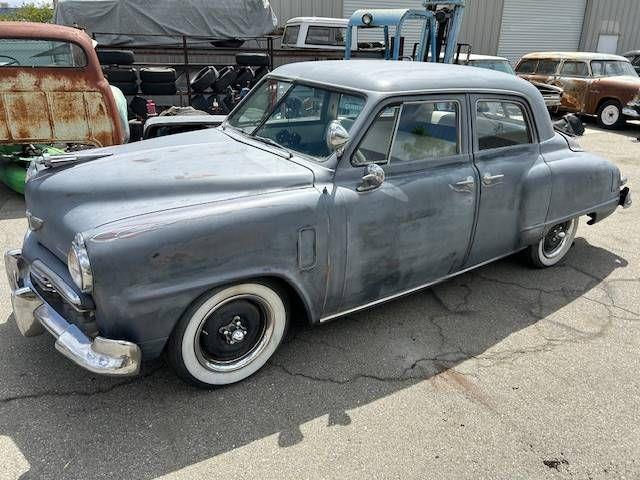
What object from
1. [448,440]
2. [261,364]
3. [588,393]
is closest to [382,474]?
[448,440]

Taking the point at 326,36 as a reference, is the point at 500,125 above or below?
below

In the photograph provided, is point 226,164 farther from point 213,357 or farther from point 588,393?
point 588,393

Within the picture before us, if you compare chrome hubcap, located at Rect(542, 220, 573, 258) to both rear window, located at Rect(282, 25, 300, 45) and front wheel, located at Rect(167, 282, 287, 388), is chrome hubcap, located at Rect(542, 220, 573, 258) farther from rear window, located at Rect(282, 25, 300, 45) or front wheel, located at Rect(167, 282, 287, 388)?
rear window, located at Rect(282, 25, 300, 45)

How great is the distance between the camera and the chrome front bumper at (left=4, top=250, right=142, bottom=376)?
2416 millimetres

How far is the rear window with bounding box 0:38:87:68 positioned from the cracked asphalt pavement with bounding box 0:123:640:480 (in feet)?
10.2

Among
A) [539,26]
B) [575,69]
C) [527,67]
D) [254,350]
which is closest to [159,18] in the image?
[527,67]

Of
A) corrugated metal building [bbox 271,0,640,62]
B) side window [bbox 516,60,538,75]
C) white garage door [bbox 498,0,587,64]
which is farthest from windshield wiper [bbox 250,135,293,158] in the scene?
white garage door [bbox 498,0,587,64]

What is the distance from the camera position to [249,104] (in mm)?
3969

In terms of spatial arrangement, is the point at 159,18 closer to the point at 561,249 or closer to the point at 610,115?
the point at 561,249

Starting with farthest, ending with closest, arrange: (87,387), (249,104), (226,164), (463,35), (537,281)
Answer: (463,35) < (537,281) < (249,104) < (226,164) < (87,387)

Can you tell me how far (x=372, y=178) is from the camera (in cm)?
302

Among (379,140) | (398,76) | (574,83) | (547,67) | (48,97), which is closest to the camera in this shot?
(379,140)

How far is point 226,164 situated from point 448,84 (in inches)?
62.1

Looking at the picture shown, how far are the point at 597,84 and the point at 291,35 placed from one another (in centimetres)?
753
